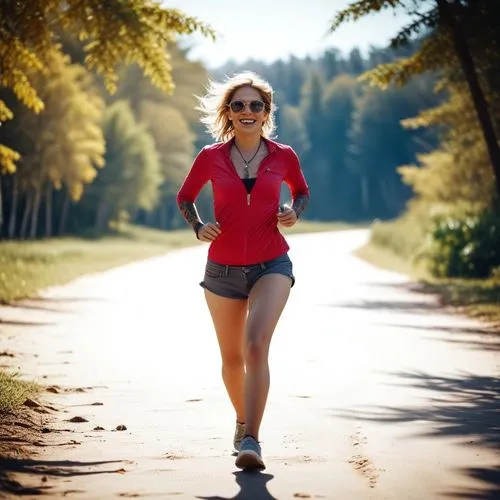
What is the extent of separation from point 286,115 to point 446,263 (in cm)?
12793

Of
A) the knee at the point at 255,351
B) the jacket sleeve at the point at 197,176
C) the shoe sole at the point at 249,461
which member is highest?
the jacket sleeve at the point at 197,176

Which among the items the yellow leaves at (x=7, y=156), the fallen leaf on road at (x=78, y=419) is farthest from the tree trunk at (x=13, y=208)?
the fallen leaf on road at (x=78, y=419)

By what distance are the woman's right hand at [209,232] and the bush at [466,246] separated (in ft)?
67.2

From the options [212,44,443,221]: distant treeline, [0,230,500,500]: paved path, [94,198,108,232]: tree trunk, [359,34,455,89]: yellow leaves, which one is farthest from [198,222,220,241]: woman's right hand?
[212,44,443,221]: distant treeline

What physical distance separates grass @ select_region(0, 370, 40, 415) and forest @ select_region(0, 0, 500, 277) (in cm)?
287

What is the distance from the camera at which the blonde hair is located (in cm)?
709

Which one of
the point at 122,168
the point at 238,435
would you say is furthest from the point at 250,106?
the point at 122,168

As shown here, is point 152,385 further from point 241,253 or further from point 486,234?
point 486,234

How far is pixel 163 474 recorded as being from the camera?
6.41 m

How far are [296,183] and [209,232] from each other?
754 millimetres

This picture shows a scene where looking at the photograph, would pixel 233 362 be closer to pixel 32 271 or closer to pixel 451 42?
pixel 451 42

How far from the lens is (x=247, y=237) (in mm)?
6723

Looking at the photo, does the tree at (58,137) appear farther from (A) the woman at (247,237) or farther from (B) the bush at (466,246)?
(A) the woman at (247,237)

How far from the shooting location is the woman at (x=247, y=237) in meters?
6.54
